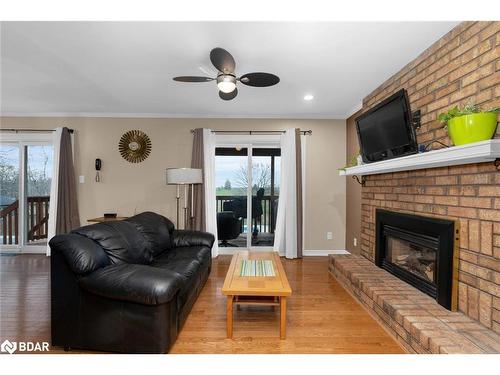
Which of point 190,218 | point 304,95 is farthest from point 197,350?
point 304,95

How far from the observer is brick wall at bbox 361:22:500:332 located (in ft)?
5.84

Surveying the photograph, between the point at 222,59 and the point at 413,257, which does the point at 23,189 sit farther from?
the point at 413,257

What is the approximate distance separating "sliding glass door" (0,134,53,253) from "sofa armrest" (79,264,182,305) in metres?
3.85

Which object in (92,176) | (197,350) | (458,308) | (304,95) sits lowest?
(197,350)

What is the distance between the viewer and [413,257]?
2.72 meters

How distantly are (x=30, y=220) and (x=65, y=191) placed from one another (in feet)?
3.19

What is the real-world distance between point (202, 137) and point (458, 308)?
12.7ft

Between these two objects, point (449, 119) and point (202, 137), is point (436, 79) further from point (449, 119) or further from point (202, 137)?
point (202, 137)

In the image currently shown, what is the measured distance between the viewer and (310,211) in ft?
15.6

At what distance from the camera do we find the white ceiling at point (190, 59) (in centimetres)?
217

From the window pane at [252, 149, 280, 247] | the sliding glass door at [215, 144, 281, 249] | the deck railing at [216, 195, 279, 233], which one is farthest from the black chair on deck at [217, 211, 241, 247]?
the window pane at [252, 149, 280, 247]

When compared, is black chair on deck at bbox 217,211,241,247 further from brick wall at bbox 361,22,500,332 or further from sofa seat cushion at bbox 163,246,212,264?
brick wall at bbox 361,22,500,332

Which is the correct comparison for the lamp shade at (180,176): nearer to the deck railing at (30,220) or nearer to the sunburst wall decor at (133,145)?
the sunburst wall decor at (133,145)

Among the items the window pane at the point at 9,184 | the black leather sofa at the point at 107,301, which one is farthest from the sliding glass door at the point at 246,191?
the window pane at the point at 9,184
